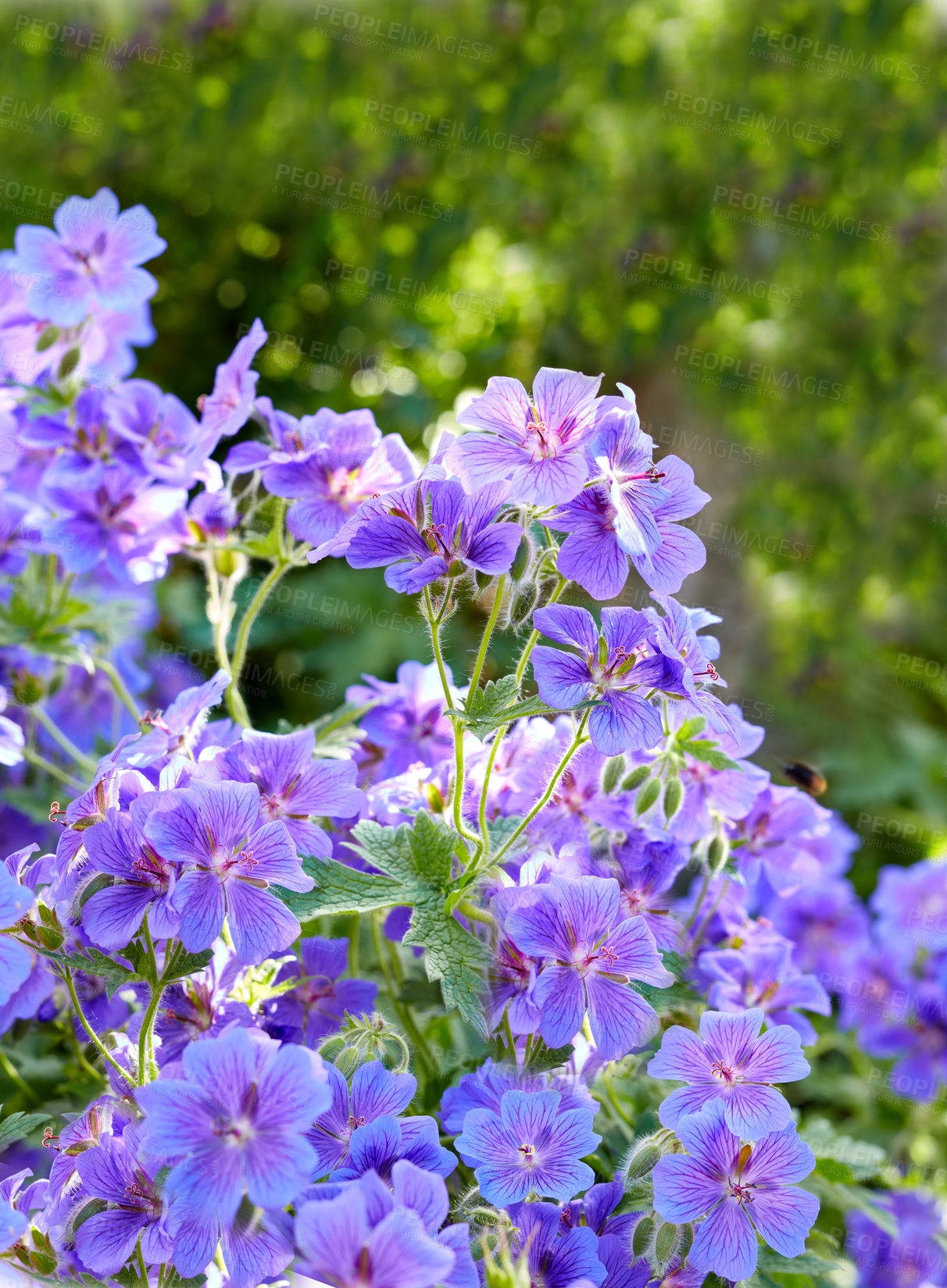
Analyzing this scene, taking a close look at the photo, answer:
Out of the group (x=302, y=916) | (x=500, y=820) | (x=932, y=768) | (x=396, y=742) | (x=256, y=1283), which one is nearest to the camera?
(x=256, y=1283)

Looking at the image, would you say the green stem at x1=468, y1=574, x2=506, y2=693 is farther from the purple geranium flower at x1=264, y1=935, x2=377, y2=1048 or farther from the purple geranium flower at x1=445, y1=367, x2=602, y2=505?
the purple geranium flower at x1=264, y1=935, x2=377, y2=1048

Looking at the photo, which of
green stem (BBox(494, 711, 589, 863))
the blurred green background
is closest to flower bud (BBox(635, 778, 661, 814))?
green stem (BBox(494, 711, 589, 863))

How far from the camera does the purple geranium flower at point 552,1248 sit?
0.63 meters

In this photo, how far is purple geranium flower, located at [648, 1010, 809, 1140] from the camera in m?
0.68

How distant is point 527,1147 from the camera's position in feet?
2.17

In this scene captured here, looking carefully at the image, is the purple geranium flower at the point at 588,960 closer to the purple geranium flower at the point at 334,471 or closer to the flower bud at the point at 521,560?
the flower bud at the point at 521,560

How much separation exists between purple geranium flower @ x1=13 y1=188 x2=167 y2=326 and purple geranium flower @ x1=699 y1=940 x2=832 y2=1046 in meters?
0.82

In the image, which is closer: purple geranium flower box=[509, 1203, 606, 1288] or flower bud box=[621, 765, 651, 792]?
purple geranium flower box=[509, 1203, 606, 1288]

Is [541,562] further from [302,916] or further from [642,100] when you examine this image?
[642,100]

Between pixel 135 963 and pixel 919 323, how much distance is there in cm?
344

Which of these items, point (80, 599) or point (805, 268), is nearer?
point (80, 599)

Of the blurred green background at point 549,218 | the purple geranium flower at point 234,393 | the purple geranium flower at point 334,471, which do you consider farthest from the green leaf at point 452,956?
the blurred green background at point 549,218

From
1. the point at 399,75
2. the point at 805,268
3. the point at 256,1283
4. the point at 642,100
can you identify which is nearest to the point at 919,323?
the point at 805,268

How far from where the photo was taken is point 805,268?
331 cm
